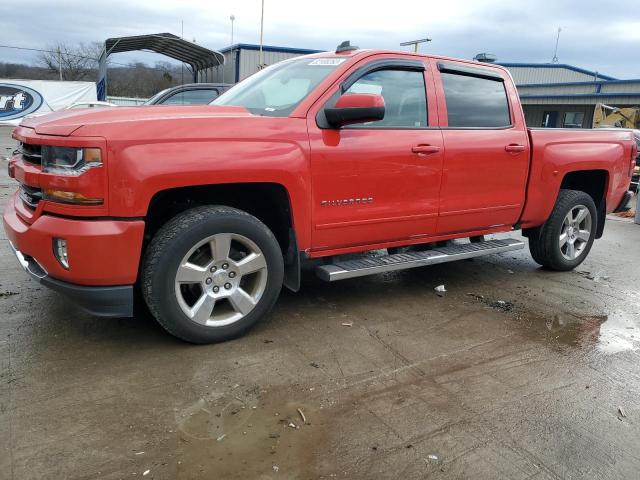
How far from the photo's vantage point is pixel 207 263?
3.45 metres

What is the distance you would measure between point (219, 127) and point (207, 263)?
85cm

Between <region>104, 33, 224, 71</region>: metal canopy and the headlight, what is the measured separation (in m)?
21.6

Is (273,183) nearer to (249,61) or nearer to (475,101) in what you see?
(475,101)

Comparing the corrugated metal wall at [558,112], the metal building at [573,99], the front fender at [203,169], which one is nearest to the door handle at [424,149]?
the front fender at [203,169]

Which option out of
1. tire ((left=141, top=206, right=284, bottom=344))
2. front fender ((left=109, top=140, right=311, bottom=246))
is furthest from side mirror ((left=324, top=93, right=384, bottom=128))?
tire ((left=141, top=206, right=284, bottom=344))

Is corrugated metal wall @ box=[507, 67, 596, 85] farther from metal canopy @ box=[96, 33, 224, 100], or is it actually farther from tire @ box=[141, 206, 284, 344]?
tire @ box=[141, 206, 284, 344]

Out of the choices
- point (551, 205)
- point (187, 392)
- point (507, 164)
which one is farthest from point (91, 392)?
point (551, 205)

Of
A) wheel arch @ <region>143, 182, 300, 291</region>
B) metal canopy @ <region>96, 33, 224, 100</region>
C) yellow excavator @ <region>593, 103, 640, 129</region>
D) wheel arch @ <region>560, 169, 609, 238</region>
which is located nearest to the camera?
wheel arch @ <region>143, 182, 300, 291</region>

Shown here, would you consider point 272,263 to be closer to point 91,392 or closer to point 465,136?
point 91,392

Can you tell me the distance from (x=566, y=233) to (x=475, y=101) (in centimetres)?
188

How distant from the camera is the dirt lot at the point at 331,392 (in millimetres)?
2443

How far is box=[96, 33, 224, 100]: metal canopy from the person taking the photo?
22.9 meters

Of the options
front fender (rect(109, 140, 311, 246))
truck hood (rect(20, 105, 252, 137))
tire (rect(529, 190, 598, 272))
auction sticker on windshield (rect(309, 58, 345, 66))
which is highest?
auction sticker on windshield (rect(309, 58, 345, 66))

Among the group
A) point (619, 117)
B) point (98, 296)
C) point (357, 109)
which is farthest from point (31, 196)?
point (619, 117)
